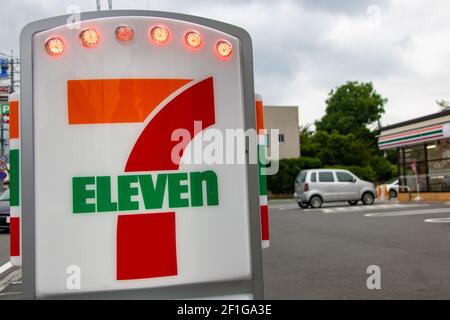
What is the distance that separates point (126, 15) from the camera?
2.71 meters

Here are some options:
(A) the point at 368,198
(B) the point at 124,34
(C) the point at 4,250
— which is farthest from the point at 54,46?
(A) the point at 368,198

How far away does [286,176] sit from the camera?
41219 millimetres

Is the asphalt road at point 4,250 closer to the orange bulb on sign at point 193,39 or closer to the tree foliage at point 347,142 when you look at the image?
the orange bulb on sign at point 193,39

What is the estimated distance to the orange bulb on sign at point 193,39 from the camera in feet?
9.05

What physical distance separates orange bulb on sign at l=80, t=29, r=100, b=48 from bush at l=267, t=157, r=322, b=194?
38185 mm

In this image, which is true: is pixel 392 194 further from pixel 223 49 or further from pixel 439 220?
pixel 223 49

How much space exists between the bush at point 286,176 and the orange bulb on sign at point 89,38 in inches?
1503

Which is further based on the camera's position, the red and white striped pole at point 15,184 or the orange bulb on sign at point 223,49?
the orange bulb on sign at point 223,49

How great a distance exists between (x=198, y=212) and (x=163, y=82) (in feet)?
2.51

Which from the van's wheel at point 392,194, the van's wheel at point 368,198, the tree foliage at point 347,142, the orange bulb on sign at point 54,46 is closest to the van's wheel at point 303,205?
the van's wheel at point 368,198

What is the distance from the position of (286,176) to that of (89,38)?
3910 cm

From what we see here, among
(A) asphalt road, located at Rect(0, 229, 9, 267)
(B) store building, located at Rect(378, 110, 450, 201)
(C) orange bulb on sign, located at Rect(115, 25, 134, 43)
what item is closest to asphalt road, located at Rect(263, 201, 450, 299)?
(C) orange bulb on sign, located at Rect(115, 25, 134, 43)
